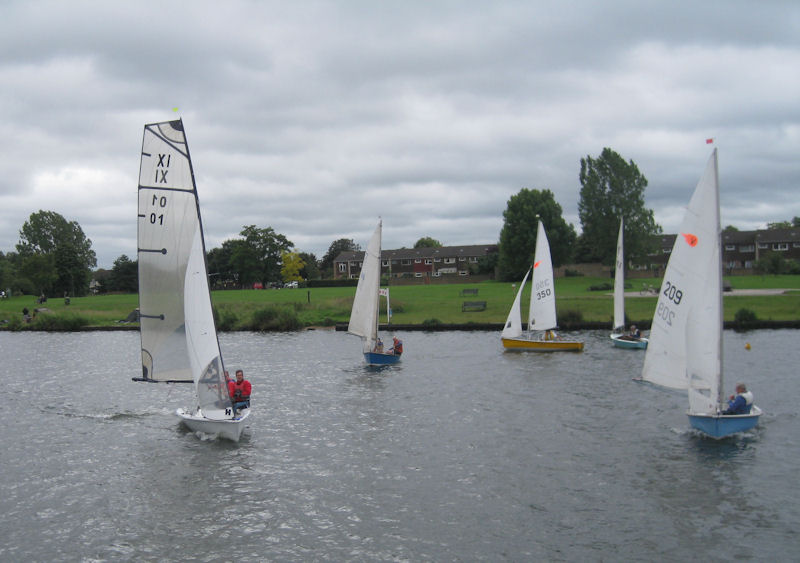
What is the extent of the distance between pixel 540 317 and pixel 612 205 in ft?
236

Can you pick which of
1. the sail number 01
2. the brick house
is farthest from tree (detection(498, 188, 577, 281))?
the sail number 01

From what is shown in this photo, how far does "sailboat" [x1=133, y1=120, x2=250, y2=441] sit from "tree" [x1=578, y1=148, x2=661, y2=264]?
318ft

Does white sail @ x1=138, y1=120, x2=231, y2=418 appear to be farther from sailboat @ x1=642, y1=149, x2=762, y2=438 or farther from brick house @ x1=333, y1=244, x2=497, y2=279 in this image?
brick house @ x1=333, y1=244, x2=497, y2=279

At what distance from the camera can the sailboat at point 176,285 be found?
76.7 feet

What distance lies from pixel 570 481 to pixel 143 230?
640 inches

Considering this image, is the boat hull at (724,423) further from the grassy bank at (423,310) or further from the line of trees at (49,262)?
the line of trees at (49,262)

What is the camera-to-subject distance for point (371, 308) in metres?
44.2

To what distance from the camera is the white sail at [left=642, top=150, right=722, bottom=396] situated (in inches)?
913

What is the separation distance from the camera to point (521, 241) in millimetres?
118812

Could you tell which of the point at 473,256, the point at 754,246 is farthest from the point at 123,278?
the point at 754,246

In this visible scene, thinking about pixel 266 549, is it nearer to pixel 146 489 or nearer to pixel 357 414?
pixel 146 489

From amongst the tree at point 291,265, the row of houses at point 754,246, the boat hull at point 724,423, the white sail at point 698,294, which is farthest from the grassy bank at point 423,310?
the tree at point 291,265

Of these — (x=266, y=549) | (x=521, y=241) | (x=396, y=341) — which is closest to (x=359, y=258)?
(x=521, y=241)

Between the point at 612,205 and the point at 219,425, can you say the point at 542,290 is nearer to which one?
the point at 219,425
